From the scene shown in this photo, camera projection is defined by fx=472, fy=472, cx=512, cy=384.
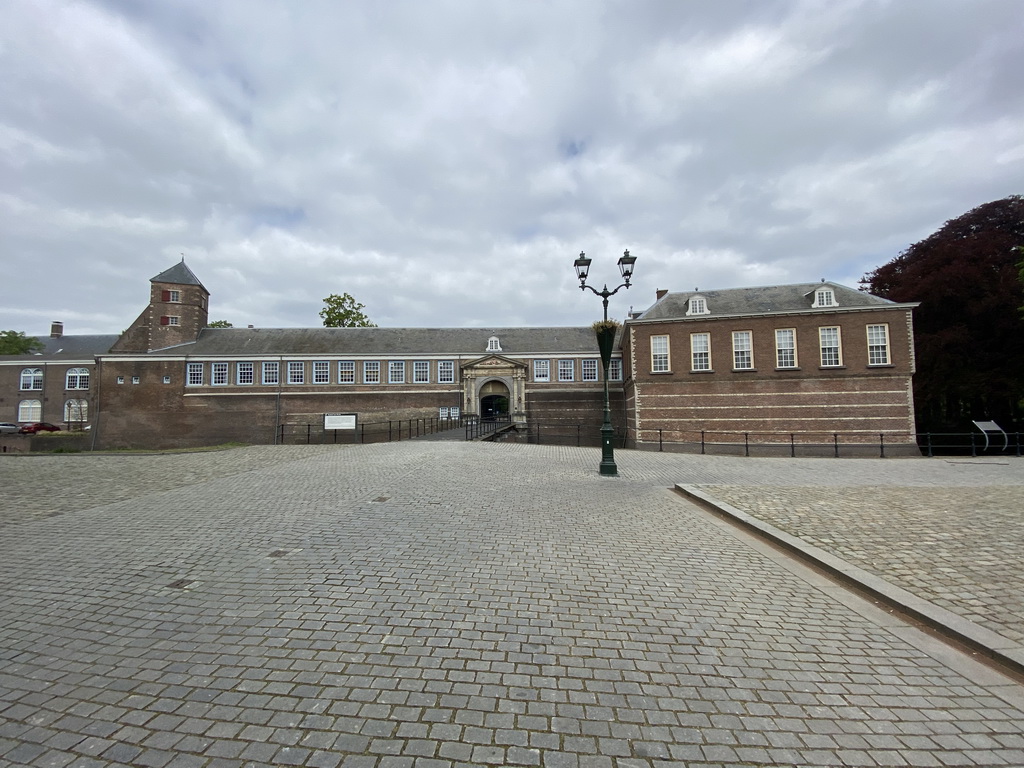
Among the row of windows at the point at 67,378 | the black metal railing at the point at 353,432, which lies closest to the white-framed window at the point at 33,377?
the row of windows at the point at 67,378

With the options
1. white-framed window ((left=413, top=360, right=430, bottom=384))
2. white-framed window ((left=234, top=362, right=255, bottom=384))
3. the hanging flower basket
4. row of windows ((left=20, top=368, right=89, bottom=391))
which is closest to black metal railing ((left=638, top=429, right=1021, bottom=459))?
the hanging flower basket

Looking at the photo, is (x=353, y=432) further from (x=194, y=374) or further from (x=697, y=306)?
(x=697, y=306)

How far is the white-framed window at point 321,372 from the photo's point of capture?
37.6 m

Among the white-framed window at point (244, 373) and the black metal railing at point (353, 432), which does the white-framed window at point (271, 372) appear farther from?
the black metal railing at point (353, 432)

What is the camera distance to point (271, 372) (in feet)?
123

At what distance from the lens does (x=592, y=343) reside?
129ft

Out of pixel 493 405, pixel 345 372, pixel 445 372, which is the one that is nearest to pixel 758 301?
pixel 493 405

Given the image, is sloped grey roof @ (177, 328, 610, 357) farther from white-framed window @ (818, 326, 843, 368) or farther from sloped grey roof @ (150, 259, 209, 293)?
white-framed window @ (818, 326, 843, 368)

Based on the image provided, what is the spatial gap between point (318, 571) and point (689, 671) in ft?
11.3

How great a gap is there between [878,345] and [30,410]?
72409mm

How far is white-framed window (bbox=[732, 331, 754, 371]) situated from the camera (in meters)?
25.6

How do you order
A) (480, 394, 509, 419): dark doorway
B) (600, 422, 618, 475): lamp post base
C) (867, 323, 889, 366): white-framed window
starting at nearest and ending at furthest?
(600, 422, 618, 475): lamp post base
(867, 323, 889, 366): white-framed window
(480, 394, 509, 419): dark doorway

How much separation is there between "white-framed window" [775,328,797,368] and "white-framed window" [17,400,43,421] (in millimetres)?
66570

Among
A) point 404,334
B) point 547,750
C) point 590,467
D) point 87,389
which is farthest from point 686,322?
point 87,389
